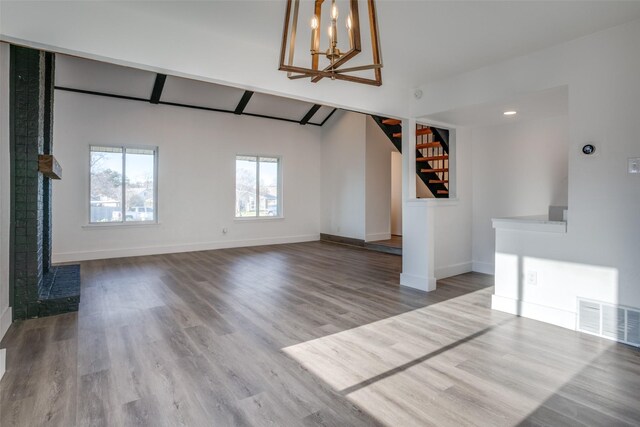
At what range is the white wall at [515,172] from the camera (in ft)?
14.6

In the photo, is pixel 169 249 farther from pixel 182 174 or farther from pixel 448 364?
pixel 448 364

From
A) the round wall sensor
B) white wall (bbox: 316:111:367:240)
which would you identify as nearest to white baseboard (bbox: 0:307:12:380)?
the round wall sensor

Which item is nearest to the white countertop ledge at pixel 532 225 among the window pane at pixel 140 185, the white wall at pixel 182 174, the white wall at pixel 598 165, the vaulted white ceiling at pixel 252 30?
the white wall at pixel 598 165

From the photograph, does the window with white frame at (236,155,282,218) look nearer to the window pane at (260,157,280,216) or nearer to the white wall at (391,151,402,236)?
the window pane at (260,157,280,216)

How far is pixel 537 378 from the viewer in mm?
2217

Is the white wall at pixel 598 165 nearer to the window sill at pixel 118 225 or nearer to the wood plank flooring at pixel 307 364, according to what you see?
the wood plank flooring at pixel 307 364

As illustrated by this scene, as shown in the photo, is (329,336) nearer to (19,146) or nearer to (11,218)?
(11,218)

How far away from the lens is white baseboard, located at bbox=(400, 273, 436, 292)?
14.1ft

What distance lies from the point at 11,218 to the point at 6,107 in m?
1.01

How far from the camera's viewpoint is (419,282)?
14.4 ft

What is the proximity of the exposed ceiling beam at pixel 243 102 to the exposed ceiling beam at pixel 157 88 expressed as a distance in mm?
1587

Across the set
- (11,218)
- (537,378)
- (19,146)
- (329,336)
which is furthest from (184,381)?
A: (19,146)

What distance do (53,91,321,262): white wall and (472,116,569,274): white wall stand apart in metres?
4.68

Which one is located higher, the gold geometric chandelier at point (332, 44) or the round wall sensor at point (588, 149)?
the gold geometric chandelier at point (332, 44)
